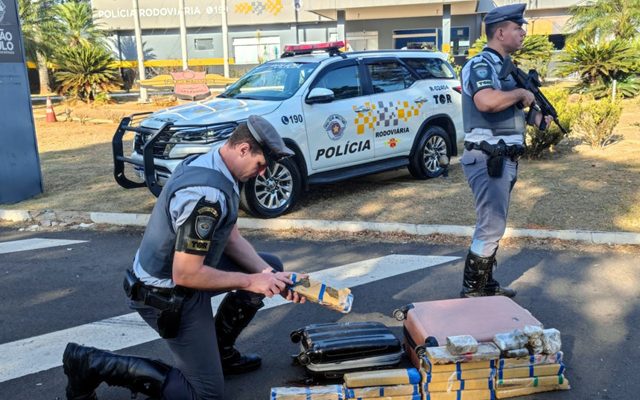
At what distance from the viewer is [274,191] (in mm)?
6934

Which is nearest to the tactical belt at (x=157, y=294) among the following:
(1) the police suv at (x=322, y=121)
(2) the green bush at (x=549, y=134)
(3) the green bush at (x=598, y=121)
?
(1) the police suv at (x=322, y=121)

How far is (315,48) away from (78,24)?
27.1 meters

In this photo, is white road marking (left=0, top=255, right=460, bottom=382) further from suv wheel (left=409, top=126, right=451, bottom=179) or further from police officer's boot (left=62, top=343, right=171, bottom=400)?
suv wheel (left=409, top=126, right=451, bottom=179)

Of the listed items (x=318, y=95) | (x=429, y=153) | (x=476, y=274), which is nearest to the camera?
(x=476, y=274)

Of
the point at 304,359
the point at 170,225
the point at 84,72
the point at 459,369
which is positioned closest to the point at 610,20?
the point at 84,72

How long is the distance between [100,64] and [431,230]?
1880 cm

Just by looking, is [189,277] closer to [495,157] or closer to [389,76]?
[495,157]

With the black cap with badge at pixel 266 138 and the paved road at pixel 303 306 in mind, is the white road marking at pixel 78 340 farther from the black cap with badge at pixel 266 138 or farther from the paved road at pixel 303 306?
the black cap with badge at pixel 266 138

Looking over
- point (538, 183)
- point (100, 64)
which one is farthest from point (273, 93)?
point (100, 64)

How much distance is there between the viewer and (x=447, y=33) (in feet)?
96.5

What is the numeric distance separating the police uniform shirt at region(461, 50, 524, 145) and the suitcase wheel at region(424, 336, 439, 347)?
1.60 meters

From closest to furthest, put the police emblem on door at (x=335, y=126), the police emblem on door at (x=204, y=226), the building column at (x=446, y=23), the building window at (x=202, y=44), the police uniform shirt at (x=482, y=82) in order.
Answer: the police emblem on door at (x=204, y=226), the police uniform shirt at (x=482, y=82), the police emblem on door at (x=335, y=126), the building column at (x=446, y=23), the building window at (x=202, y=44)

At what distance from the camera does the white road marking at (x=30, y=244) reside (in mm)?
6225

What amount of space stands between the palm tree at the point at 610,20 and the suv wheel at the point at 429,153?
16673 mm
